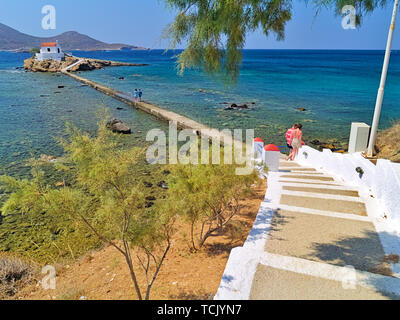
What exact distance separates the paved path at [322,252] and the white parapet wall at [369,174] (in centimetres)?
46

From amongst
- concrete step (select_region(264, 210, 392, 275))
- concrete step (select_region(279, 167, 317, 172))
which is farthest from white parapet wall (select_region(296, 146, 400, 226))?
concrete step (select_region(264, 210, 392, 275))

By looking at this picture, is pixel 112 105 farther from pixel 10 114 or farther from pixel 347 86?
pixel 347 86

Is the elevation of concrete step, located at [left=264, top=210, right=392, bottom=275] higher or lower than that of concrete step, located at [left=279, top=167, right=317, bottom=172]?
higher

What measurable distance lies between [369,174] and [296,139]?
492 centimetres

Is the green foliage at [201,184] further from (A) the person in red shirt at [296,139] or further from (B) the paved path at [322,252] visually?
(A) the person in red shirt at [296,139]

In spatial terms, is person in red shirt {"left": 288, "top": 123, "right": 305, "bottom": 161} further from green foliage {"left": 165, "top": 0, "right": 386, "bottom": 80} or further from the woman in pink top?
green foliage {"left": 165, "top": 0, "right": 386, "bottom": 80}

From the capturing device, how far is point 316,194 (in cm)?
757

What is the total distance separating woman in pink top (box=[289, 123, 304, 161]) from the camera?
1194 cm

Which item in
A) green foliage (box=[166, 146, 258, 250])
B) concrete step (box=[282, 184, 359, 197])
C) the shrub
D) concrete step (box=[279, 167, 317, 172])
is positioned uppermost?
green foliage (box=[166, 146, 258, 250])

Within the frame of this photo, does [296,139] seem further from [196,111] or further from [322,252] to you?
[196,111]

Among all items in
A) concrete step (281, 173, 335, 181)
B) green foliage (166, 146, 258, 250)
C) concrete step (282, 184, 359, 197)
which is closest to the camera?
green foliage (166, 146, 258, 250)

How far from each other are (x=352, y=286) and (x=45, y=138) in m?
18.1

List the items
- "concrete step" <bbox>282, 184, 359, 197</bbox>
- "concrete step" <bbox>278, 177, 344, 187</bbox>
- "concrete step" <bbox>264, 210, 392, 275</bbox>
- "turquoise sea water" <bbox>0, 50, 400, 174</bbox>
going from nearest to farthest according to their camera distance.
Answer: "concrete step" <bbox>264, 210, 392, 275</bbox> → "concrete step" <bbox>282, 184, 359, 197</bbox> → "concrete step" <bbox>278, 177, 344, 187</bbox> → "turquoise sea water" <bbox>0, 50, 400, 174</bbox>

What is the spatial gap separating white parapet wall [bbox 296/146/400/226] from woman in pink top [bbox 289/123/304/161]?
81 cm
